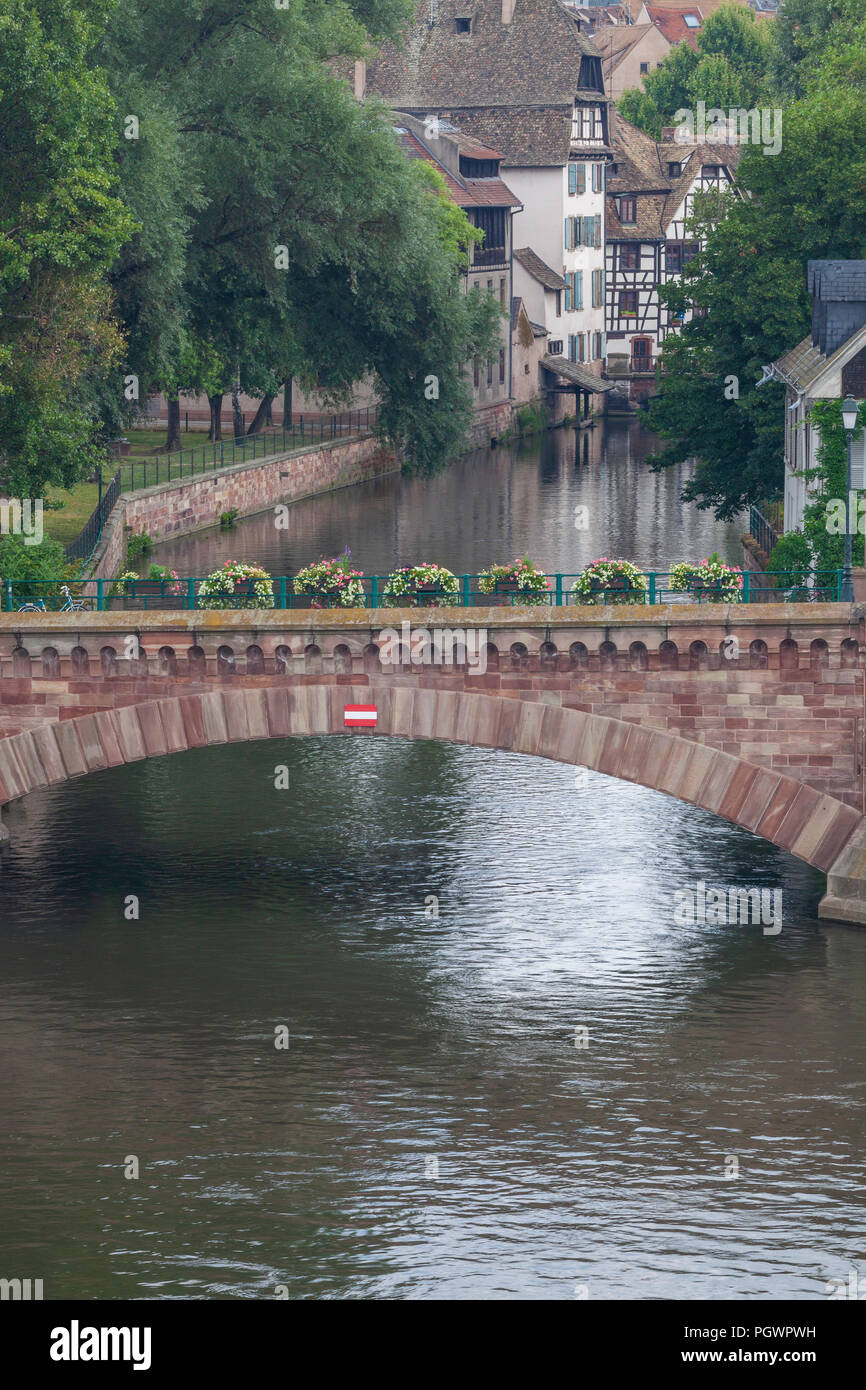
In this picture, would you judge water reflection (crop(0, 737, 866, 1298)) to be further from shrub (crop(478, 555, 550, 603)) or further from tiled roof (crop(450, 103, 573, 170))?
tiled roof (crop(450, 103, 573, 170))

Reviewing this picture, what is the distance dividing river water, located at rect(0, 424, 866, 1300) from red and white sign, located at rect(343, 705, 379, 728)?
432 centimetres

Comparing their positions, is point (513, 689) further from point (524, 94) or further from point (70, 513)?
point (524, 94)

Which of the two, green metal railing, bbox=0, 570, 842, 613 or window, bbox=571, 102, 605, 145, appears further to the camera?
window, bbox=571, 102, 605, 145

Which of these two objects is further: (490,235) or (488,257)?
(490,235)

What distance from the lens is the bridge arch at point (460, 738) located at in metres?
41.7

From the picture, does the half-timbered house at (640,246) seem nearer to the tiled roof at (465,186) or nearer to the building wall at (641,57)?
the tiled roof at (465,186)

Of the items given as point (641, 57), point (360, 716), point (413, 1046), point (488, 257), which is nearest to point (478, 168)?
point (488, 257)

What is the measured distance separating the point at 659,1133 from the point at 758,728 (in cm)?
1063

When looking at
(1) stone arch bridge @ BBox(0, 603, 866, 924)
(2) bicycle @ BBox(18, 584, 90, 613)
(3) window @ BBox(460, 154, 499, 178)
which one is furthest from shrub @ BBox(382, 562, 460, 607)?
(3) window @ BBox(460, 154, 499, 178)

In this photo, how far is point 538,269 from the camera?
128875 millimetres

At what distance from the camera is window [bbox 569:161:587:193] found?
5157 inches

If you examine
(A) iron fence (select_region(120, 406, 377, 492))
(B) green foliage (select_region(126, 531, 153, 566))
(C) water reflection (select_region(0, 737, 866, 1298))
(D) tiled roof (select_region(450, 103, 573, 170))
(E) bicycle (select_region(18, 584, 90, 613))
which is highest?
(D) tiled roof (select_region(450, 103, 573, 170))

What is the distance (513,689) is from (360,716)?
117 inches

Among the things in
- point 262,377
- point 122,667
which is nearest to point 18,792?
point 122,667
